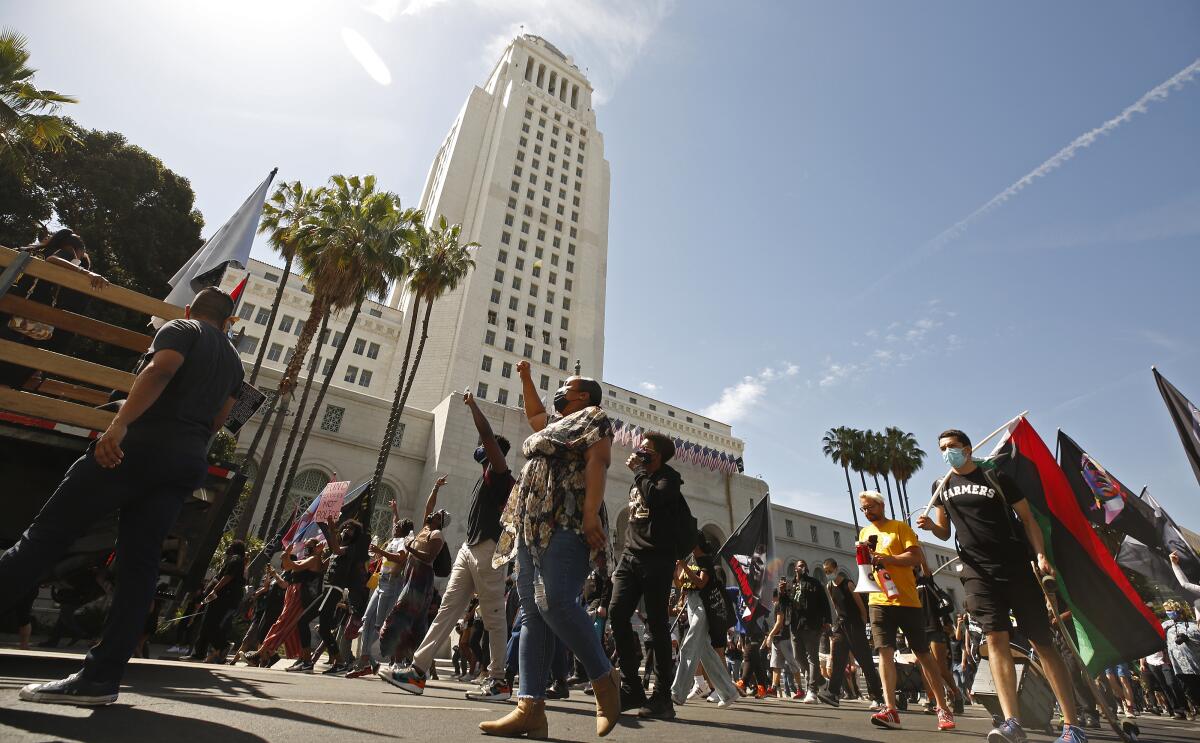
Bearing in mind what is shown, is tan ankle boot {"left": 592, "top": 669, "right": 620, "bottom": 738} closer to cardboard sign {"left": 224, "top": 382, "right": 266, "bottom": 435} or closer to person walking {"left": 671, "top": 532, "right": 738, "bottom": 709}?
person walking {"left": 671, "top": 532, "right": 738, "bottom": 709}

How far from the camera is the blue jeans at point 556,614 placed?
278 centimetres

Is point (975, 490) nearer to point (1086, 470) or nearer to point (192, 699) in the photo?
point (192, 699)

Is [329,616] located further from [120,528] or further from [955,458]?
[955,458]

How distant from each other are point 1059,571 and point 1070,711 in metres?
2.16

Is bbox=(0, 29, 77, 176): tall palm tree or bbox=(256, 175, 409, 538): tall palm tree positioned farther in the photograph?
bbox=(256, 175, 409, 538): tall palm tree

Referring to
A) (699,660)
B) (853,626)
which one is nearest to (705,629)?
(699,660)

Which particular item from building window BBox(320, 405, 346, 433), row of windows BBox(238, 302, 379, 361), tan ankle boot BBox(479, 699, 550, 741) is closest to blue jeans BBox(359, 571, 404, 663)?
tan ankle boot BBox(479, 699, 550, 741)

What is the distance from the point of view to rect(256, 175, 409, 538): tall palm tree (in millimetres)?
19844

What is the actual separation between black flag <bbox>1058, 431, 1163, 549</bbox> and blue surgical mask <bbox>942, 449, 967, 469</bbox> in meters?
6.38

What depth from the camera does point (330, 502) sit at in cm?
1280

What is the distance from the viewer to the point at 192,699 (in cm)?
300

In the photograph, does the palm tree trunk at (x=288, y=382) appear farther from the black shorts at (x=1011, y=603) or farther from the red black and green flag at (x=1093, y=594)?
the red black and green flag at (x=1093, y=594)

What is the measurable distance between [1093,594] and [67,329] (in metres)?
9.48

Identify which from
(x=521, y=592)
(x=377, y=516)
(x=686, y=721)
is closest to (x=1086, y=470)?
(x=686, y=721)
